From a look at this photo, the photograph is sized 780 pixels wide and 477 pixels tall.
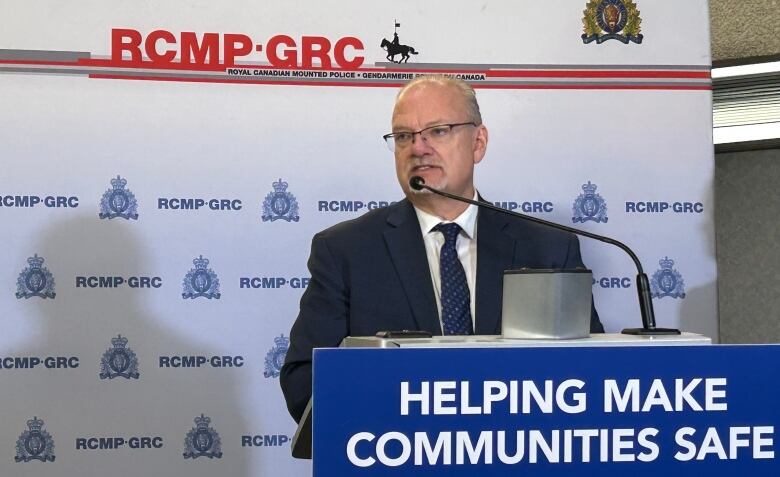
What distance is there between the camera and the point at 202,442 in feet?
12.0

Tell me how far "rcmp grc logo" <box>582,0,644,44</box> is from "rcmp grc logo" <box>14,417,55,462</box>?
2.53 m

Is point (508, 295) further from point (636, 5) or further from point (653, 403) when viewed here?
point (636, 5)

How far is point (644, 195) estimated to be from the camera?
12.9 ft

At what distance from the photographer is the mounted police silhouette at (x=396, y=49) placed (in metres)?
3.86

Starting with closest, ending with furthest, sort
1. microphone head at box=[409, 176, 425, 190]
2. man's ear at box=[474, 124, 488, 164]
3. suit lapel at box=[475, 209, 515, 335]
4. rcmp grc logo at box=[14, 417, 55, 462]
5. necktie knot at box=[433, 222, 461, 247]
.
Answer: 1. microphone head at box=[409, 176, 425, 190]
2. suit lapel at box=[475, 209, 515, 335]
3. necktie knot at box=[433, 222, 461, 247]
4. man's ear at box=[474, 124, 488, 164]
5. rcmp grc logo at box=[14, 417, 55, 462]

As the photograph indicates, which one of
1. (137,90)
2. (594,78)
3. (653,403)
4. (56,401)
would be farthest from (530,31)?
(653,403)

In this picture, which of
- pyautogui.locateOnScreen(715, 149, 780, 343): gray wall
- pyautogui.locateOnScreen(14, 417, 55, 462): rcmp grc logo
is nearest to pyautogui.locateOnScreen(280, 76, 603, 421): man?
pyautogui.locateOnScreen(14, 417, 55, 462): rcmp grc logo

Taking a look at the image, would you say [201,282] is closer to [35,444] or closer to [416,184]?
[35,444]

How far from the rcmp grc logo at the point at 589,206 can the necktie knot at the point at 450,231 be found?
137 cm

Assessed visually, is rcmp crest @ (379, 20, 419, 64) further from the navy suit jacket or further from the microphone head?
the microphone head

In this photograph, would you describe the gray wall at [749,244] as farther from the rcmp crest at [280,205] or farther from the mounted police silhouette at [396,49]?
the rcmp crest at [280,205]

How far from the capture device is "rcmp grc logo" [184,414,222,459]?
366 cm

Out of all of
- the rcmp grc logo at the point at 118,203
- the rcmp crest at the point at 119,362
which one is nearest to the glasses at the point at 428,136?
the rcmp grc logo at the point at 118,203

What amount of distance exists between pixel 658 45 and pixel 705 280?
3.13 feet
